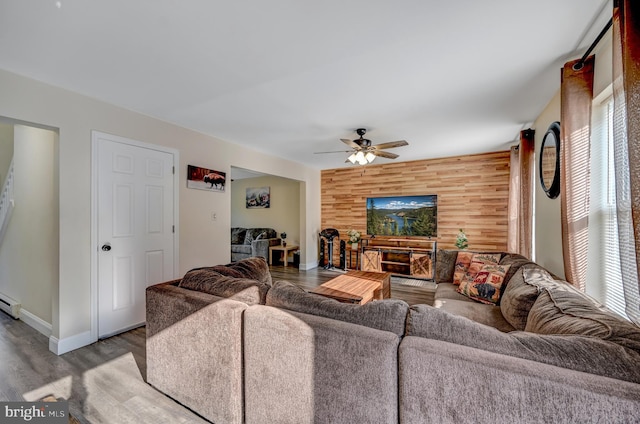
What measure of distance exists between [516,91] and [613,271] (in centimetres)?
173

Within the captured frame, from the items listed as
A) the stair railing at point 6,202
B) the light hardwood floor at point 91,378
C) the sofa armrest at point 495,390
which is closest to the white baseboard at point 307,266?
the light hardwood floor at point 91,378

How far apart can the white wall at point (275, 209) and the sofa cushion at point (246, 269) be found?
432 centimetres

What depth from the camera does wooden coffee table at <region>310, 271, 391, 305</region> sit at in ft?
8.59

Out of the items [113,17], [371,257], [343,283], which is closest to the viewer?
[113,17]

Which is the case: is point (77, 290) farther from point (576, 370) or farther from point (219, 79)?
point (576, 370)

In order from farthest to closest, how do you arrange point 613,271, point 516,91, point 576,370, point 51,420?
point 516,91 < point 613,271 < point 51,420 < point 576,370

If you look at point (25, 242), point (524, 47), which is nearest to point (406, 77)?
point (524, 47)

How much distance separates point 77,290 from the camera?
255cm

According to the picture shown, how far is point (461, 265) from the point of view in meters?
3.24

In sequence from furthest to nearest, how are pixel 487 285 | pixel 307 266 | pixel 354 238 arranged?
pixel 307 266 < pixel 354 238 < pixel 487 285

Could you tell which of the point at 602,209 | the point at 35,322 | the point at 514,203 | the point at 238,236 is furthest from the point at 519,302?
the point at 238,236

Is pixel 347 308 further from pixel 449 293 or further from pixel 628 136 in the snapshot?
pixel 449 293

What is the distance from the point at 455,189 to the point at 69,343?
594 centimetres

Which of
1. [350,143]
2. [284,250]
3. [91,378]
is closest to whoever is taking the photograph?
[91,378]
